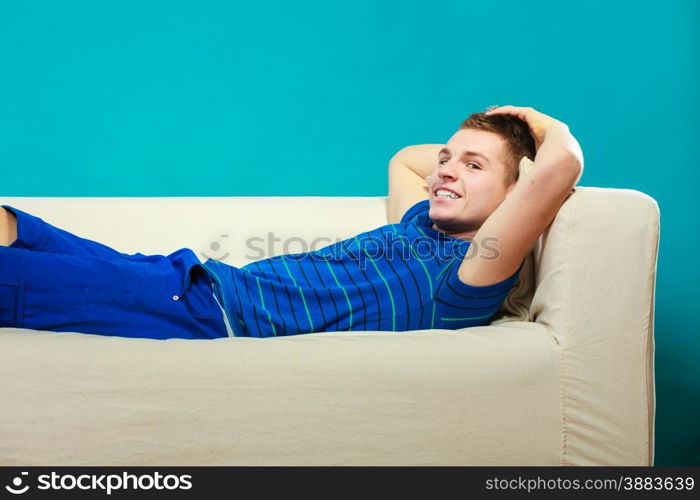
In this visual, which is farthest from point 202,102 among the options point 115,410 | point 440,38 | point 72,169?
point 115,410

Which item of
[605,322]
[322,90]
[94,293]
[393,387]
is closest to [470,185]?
[605,322]

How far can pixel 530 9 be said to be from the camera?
2227mm

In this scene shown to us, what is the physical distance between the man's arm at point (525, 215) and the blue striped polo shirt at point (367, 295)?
0.04 m

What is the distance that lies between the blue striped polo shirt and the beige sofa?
81mm

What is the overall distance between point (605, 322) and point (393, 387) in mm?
381

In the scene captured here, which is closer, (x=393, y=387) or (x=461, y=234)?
(x=393, y=387)

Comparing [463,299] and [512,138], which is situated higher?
[512,138]

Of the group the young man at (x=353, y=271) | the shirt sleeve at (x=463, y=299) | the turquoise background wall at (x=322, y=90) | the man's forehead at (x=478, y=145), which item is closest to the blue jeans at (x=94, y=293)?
the young man at (x=353, y=271)

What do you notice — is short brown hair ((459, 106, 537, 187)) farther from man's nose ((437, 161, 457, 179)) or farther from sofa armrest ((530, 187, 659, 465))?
sofa armrest ((530, 187, 659, 465))

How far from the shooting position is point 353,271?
4.88 feet

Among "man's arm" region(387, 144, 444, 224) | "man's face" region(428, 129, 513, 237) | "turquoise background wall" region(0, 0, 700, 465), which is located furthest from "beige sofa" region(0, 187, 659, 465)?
"turquoise background wall" region(0, 0, 700, 465)

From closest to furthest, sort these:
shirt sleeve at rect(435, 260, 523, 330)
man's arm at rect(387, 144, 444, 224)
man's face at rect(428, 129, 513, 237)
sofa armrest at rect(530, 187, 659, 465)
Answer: sofa armrest at rect(530, 187, 659, 465), shirt sleeve at rect(435, 260, 523, 330), man's face at rect(428, 129, 513, 237), man's arm at rect(387, 144, 444, 224)

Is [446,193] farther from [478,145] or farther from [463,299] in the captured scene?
[463,299]

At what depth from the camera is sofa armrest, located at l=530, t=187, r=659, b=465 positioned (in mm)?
1259
